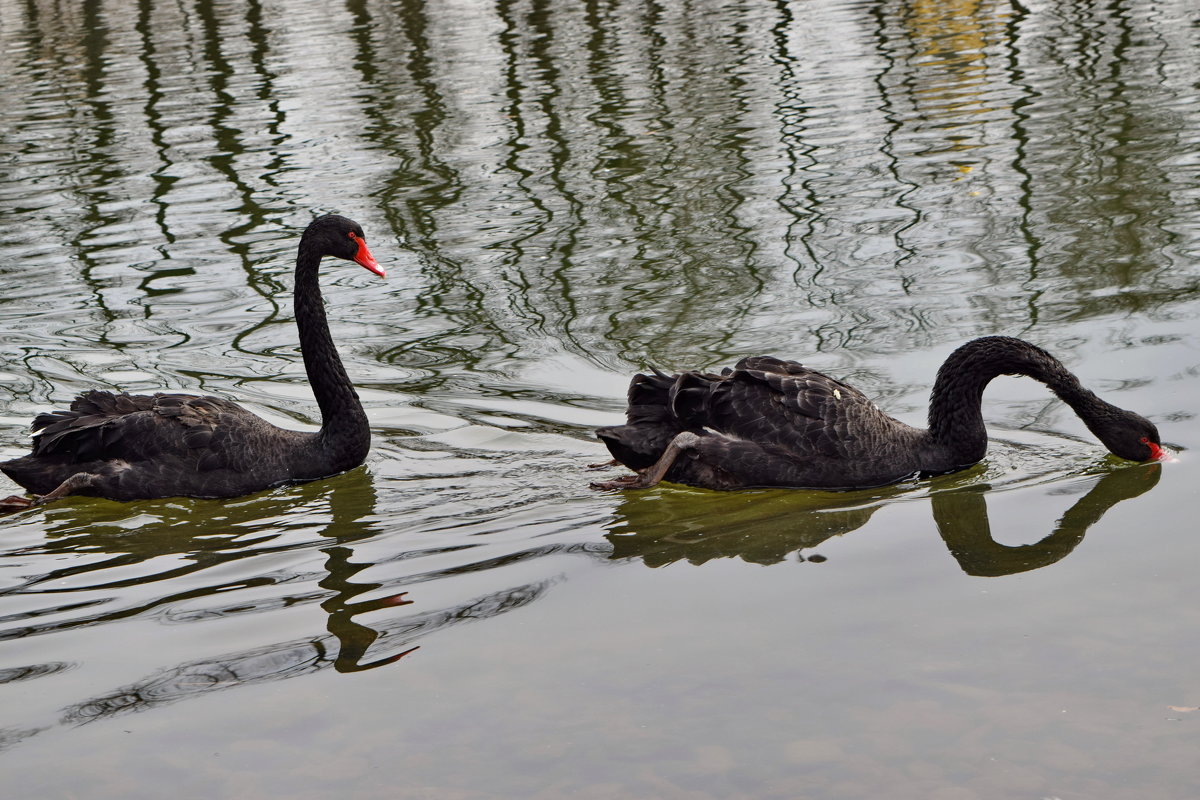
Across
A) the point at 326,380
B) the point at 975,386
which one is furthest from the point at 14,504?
the point at 975,386

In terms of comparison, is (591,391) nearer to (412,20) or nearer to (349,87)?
(349,87)

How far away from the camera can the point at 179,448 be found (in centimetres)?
620

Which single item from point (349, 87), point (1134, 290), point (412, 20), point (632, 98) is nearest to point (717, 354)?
point (1134, 290)

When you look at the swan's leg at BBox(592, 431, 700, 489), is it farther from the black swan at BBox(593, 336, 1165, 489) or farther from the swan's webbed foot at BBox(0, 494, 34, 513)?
the swan's webbed foot at BBox(0, 494, 34, 513)

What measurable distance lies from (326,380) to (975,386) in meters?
2.87

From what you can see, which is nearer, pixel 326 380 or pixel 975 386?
pixel 975 386

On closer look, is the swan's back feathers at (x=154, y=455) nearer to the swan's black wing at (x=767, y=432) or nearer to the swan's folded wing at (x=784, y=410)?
the swan's black wing at (x=767, y=432)

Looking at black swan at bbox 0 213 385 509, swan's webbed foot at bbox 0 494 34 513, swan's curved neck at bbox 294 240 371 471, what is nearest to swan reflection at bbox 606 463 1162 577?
swan's curved neck at bbox 294 240 371 471

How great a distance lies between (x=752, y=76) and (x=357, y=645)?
43.2ft

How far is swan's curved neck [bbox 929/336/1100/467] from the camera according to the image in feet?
19.7

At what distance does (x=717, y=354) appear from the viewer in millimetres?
7695

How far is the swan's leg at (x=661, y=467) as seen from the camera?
595 cm

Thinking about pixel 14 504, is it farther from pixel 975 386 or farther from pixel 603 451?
pixel 975 386

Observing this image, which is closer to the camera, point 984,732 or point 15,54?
point 984,732
